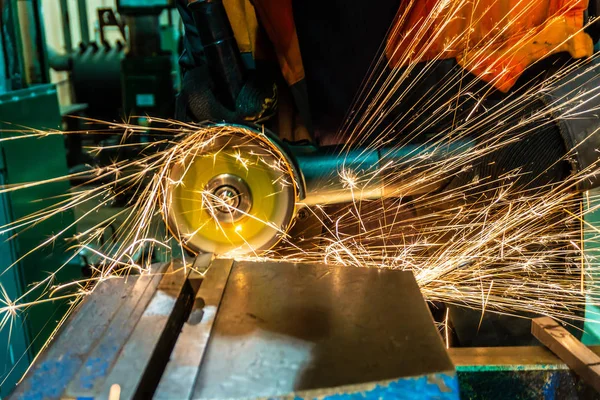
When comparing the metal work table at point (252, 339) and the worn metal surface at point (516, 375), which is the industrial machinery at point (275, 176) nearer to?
the metal work table at point (252, 339)

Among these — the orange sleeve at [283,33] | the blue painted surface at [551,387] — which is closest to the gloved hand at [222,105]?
the orange sleeve at [283,33]

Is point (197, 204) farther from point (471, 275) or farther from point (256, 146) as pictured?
point (471, 275)

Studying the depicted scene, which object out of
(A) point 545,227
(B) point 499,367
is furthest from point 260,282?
(A) point 545,227

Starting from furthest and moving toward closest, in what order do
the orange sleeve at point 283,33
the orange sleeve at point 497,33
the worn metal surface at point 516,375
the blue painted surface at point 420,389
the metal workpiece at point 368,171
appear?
the orange sleeve at point 283,33, the orange sleeve at point 497,33, the metal workpiece at point 368,171, the worn metal surface at point 516,375, the blue painted surface at point 420,389

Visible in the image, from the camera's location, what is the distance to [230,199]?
6.30ft

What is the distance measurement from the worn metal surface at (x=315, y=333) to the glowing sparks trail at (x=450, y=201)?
2.07 feet

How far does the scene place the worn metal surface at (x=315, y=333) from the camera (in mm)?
983

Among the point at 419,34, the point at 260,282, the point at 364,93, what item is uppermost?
the point at 419,34

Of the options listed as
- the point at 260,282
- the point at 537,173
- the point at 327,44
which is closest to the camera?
the point at 260,282

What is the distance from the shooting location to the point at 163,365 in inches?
44.9

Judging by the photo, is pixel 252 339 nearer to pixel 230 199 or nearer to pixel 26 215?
pixel 230 199

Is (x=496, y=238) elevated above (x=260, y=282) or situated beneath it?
situated beneath

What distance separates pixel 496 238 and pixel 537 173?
0.31 m

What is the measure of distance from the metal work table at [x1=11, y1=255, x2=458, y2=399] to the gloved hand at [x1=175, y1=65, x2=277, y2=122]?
3.24ft
